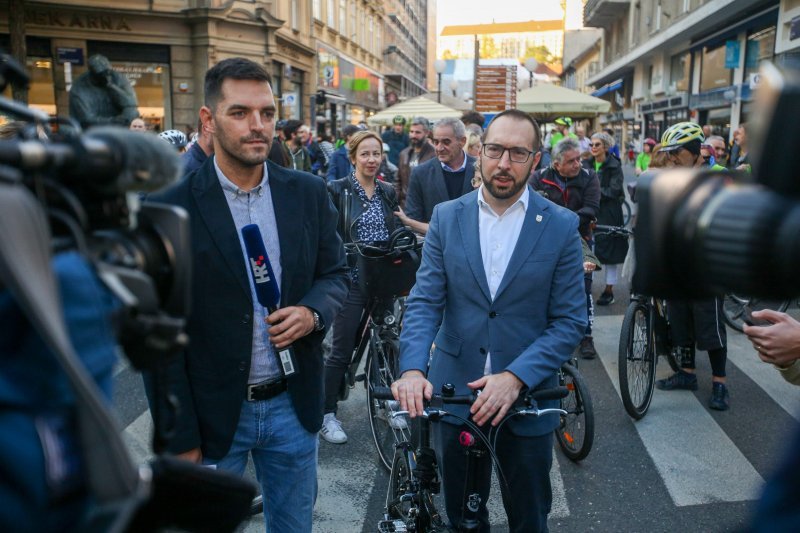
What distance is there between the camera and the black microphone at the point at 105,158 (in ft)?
2.94

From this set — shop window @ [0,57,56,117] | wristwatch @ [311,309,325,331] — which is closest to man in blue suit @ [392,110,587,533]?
wristwatch @ [311,309,325,331]

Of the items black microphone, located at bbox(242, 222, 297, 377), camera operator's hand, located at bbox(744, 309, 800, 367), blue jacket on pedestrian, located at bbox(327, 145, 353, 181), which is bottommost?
camera operator's hand, located at bbox(744, 309, 800, 367)

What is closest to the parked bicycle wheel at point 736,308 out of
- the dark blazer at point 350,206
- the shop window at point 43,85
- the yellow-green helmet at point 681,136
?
the yellow-green helmet at point 681,136

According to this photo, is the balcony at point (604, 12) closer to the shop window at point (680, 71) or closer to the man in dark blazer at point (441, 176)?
the shop window at point (680, 71)

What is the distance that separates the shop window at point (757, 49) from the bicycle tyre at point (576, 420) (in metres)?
16.1

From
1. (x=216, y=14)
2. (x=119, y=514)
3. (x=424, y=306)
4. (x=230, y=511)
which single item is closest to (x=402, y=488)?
(x=424, y=306)

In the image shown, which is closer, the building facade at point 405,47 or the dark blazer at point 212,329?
the dark blazer at point 212,329

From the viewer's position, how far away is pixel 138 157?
3.46 feet

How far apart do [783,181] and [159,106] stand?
71.3 feet

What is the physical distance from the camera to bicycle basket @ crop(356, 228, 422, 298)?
4551mm

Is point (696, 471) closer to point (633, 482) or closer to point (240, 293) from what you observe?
point (633, 482)

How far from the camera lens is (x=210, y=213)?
7.99ft

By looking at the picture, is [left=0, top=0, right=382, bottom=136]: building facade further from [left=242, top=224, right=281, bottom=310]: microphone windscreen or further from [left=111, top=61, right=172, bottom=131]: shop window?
[left=242, top=224, right=281, bottom=310]: microphone windscreen

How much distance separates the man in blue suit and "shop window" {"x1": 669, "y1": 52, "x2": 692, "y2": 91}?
26.2 m
